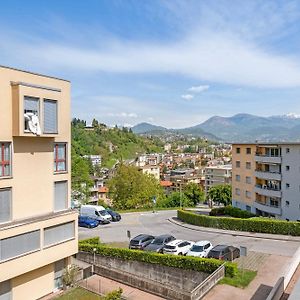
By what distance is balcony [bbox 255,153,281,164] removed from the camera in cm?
4625

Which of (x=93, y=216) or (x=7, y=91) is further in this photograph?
(x=93, y=216)

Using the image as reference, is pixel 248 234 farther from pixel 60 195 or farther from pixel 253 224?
pixel 60 195

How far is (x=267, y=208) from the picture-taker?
48.0 meters

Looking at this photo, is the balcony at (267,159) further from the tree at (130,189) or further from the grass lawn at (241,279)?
the grass lawn at (241,279)

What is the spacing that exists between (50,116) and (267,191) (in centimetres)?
3378

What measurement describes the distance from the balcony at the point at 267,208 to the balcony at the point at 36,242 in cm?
2987

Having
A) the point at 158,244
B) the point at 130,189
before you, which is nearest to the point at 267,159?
the point at 158,244

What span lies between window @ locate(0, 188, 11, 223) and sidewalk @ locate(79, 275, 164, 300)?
8.03 m

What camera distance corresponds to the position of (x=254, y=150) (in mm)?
51000

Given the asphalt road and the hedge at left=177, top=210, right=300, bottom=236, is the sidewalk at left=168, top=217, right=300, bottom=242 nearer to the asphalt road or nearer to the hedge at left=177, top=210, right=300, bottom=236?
the hedge at left=177, top=210, right=300, bottom=236

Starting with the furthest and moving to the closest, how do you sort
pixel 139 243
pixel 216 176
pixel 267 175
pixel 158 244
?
1. pixel 216 176
2. pixel 267 175
3. pixel 139 243
4. pixel 158 244

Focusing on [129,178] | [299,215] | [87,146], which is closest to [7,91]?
[299,215]

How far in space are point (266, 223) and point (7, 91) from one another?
2713 cm

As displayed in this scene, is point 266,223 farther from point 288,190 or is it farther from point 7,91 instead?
point 7,91
